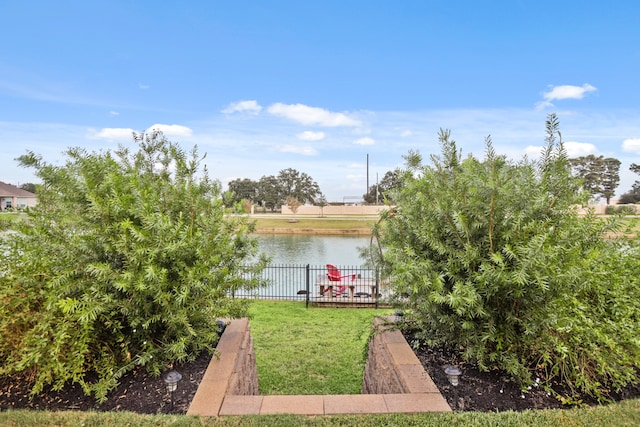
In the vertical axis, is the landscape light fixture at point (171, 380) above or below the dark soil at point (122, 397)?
above

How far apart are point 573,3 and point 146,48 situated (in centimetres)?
1011

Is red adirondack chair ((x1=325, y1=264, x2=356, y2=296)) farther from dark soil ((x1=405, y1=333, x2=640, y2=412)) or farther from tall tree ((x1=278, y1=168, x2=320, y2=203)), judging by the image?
tall tree ((x1=278, y1=168, x2=320, y2=203))

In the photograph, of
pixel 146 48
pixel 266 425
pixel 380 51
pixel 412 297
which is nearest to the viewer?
pixel 266 425

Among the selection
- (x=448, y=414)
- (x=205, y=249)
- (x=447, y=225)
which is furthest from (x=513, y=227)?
(x=205, y=249)

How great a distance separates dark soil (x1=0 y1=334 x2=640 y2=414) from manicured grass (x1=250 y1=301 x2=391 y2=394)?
0.92 metres

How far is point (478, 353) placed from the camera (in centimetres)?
219

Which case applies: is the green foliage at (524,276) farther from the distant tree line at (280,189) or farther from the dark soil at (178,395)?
the distant tree line at (280,189)

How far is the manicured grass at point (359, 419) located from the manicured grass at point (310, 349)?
1.16 metres

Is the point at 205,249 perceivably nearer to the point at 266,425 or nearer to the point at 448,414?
the point at 266,425

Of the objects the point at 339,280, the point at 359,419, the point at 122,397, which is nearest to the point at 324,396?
the point at 359,419

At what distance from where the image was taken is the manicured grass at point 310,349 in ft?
11.9

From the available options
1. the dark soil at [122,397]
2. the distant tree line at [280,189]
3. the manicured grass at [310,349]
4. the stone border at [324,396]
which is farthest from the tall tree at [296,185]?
the dark soil at [122,397]

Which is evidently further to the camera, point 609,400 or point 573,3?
point 573,3

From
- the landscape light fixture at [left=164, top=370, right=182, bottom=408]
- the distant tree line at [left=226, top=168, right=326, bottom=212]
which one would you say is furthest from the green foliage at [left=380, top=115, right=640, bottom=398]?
the distant tree line at [left=226, top=168, right=326, bottom=212]
